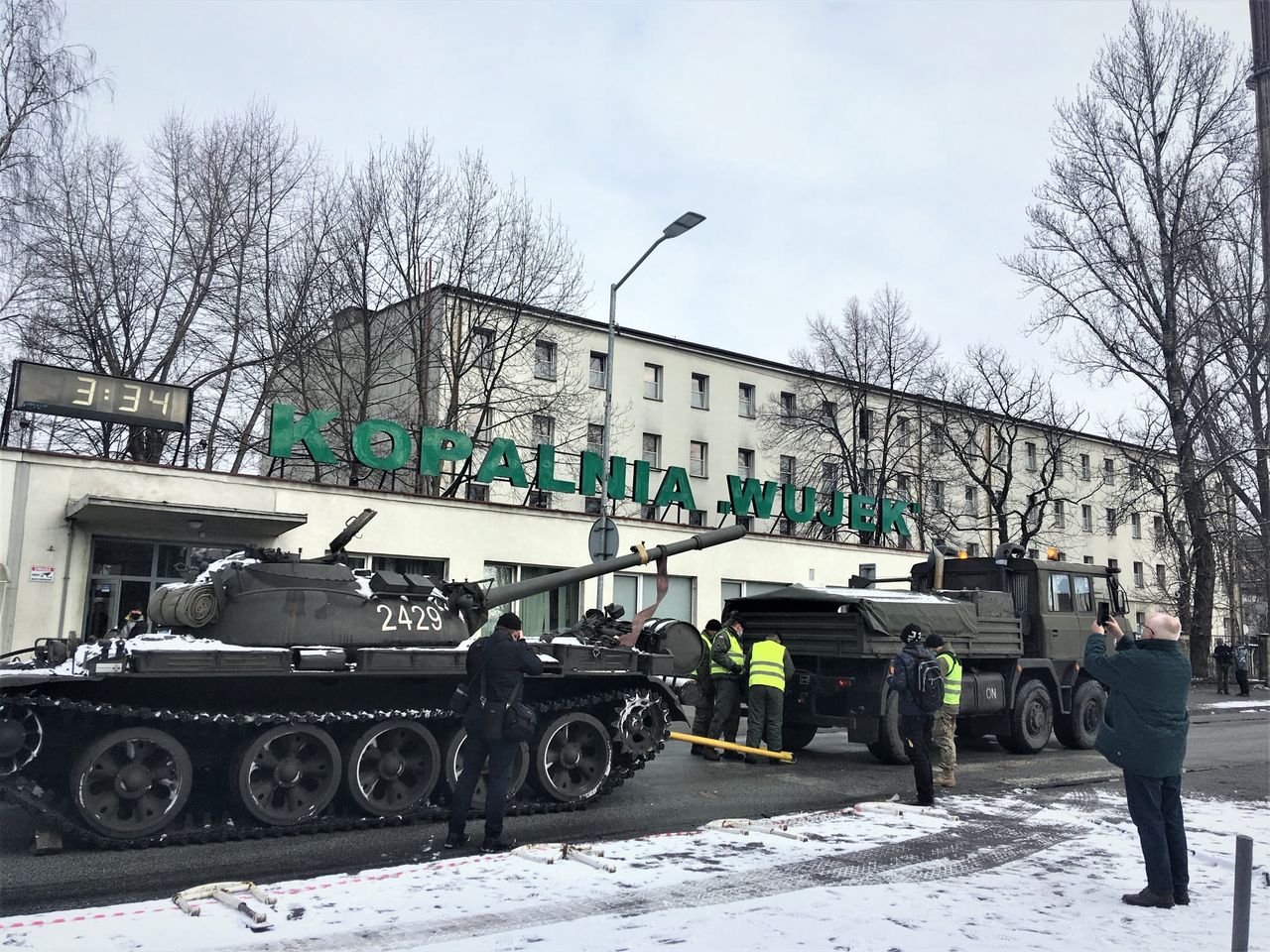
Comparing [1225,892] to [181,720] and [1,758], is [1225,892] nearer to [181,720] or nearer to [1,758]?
[181,720]

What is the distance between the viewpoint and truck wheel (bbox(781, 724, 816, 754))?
14922 mm

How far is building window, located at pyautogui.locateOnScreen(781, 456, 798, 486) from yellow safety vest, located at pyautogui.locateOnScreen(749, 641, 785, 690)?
3001 cm

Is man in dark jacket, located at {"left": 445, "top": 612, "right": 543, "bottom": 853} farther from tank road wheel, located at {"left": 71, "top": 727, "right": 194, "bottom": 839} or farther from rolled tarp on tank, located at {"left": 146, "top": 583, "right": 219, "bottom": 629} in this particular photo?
rolled tarp on tank, located at {"left": 146, "top": 583, "right": 219, "bottom": 629}

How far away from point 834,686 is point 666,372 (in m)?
27.5

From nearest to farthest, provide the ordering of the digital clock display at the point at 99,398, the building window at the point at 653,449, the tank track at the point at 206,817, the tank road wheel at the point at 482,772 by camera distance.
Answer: the tank track at the point at 206,817
the tank road wheel at the point at 482,772
the digital clock display at the point at 99,398
the building window at the point at 653,449

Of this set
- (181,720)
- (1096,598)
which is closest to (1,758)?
(181,720)

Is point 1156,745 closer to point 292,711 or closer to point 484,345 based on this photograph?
point 292,711

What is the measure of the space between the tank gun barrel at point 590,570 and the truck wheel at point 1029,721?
4.97m

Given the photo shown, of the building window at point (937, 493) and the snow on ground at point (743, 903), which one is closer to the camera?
the snow on ground at point (743, 903)

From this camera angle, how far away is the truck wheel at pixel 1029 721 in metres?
14.9

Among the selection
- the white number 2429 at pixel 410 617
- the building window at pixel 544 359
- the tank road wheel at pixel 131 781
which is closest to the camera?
the tank road wheel at pixel 131 781

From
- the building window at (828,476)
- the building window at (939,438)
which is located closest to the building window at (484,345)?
the building window at (828,476)

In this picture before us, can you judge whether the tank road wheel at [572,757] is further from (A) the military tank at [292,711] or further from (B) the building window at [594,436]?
(B) the building window at [594,436]

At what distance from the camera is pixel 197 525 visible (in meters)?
19.2
